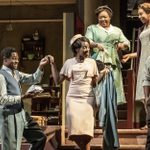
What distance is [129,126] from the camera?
6.10 meters

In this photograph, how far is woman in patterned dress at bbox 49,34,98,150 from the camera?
4.02m

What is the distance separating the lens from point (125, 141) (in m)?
5.45

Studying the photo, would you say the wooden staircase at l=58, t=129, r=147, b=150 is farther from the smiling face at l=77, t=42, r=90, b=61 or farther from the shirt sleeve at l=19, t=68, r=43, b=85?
the smiling face at l=77, t=42, r=90, b=61

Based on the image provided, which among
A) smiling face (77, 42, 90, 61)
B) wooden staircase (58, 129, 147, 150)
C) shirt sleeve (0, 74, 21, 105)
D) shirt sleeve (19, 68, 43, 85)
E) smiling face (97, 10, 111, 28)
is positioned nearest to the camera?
shirt sleeve (0, 74, 21, 105)

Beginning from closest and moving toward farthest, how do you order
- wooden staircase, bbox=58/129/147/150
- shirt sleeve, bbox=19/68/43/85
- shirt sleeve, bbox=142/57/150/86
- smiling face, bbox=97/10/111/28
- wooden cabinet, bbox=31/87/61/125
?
1. shirt sleeve, bbox=142/57/150/86
2. shirt sleeve, bbox=19/68/43/85
3. smiling face, bbox=97/10/111/28
4. wooden staircase, bbox=58/129/147/150
5. wooden cabinet, bbox=31/87/61/125

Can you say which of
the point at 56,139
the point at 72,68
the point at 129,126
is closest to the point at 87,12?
the point at 129,126

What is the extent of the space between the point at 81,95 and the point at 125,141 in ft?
5.29

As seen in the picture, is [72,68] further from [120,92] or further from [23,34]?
[23,34]

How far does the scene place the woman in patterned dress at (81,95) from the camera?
4.02 metres

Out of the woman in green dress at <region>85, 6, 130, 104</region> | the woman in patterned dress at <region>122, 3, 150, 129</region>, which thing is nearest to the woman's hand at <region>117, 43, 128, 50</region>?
the woman in green dress at <region>85, 6, 130, 104</region>

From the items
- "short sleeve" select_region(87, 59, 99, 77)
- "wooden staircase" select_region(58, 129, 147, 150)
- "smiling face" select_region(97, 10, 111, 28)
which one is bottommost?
"wooden staircase" select_region(58, 129, 147, 150)

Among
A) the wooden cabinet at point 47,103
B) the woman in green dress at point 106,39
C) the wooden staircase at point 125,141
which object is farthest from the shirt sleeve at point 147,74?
the wooden cabinet at point 47,103

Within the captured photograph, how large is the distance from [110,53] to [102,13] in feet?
1.31

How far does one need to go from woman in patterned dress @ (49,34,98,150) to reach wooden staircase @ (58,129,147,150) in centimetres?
110
